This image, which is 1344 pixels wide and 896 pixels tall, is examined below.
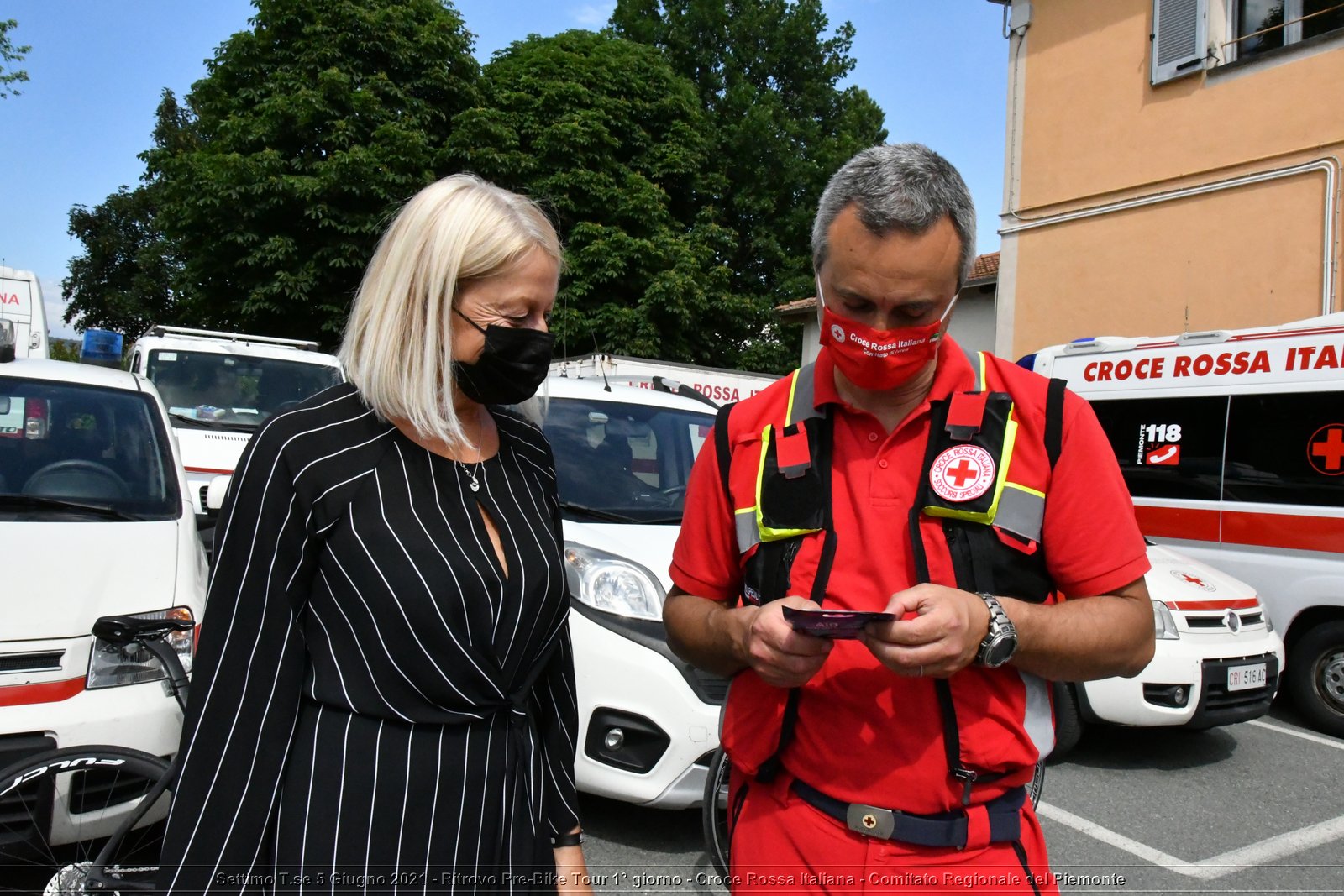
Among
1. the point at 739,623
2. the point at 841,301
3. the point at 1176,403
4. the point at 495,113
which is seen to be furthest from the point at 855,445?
the point at 495,113

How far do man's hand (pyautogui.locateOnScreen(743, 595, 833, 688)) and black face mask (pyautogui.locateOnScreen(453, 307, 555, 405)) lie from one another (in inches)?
27.0

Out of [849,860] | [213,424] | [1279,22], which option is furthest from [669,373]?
[849,860]

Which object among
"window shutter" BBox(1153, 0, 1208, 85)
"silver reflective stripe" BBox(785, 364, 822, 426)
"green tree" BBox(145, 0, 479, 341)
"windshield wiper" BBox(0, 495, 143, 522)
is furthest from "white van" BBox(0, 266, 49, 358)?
"window shutter" BBox(1153, 0, 1208, 85)

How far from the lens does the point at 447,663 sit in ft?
5.42

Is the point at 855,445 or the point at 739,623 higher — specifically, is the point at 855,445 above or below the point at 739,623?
above

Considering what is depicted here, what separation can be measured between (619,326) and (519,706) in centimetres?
1865

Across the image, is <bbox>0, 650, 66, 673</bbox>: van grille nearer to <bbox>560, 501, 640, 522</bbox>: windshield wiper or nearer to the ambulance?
<bbox>560, 501, 640, 522</bbox>: windshield wiper

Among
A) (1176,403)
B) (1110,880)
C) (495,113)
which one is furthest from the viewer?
(495,113)

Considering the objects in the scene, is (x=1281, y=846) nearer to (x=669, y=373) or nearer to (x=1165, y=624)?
(x=1165, y=624)

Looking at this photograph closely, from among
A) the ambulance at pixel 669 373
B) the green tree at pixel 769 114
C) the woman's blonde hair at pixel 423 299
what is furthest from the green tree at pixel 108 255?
the woman's blonde hair at pixel 423 299

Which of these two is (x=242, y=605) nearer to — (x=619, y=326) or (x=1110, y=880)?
(x=1110, y=880)

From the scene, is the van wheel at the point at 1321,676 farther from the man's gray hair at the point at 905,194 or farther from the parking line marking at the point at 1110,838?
the man's gray hair at the point at 905,194

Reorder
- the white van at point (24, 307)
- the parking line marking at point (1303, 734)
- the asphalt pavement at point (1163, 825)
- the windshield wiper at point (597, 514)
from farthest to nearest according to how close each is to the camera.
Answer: the white van at point (24, 307) → the parking line marking at point (1303, 734) → the windshield wiper at point (597, 514) → the asphalt pavement at point (1163, 825)

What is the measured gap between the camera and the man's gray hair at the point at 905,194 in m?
1.62
